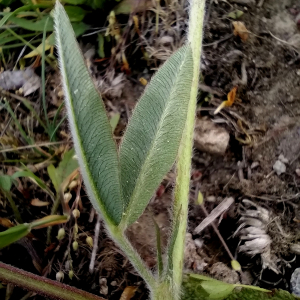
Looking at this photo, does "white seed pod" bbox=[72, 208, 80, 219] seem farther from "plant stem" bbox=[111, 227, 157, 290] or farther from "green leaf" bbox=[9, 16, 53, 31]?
"green leaf" bbox=[9, 16, 53, 31]

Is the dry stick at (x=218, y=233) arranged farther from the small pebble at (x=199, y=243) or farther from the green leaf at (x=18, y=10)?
the green leaf at (x=18, y=10)

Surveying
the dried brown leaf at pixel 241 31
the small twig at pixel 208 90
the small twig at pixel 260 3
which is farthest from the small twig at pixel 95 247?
the small twig at pixel 260 3

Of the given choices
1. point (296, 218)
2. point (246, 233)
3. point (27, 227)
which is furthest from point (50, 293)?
point (296, 218)

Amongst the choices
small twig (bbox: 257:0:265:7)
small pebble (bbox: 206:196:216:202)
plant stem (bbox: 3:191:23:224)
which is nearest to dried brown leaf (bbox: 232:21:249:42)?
small twig (bbox: 257:0:265:7)

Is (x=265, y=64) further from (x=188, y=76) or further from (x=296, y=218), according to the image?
(x=188, y=76)

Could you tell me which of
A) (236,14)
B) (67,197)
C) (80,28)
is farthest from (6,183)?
(236,14)

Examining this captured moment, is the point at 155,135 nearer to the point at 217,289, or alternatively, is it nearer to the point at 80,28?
the point at 217,289
